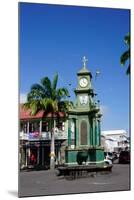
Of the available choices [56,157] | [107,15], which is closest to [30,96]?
[56,157]

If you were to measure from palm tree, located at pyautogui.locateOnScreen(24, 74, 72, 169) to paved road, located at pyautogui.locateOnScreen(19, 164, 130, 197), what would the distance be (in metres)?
0.24

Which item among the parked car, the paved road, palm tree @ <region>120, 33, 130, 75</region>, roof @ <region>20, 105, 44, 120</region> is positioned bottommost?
the paved road

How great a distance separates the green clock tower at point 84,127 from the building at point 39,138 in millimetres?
121

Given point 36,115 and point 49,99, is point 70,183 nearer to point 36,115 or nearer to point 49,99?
point 36,115

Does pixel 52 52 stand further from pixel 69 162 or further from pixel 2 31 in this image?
pixel 69 162

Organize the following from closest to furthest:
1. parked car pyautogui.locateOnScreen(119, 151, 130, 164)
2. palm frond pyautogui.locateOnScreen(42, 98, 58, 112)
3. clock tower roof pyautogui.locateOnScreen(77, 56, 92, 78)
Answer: palm frond pyautogui.locateOnScreen(42, 98, 58, 112)
clock tower roof pyautogui.locateOnScreen(77, 56, 92, 78)
parked car pyautogui.locateOnScreen(119, 151, 130, 164)

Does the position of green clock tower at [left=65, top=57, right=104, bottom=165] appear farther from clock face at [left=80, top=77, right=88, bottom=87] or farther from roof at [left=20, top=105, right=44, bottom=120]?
roof at [left=20, top=105, right=44, bottom=120]

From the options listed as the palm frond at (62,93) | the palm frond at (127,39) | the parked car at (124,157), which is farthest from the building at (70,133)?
the palm frond at (127,39)

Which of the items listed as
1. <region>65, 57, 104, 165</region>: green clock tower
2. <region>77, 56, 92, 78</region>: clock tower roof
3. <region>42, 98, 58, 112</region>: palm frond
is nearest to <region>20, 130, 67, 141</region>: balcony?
<region>65, 57, 104, 165</region>: green clock tower

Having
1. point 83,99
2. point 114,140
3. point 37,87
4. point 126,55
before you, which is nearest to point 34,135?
point 37,87

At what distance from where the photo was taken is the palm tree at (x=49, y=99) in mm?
9953

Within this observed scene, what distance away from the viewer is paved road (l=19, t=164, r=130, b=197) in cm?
984

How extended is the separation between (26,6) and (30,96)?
4.30 ft

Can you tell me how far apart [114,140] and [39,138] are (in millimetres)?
1261
